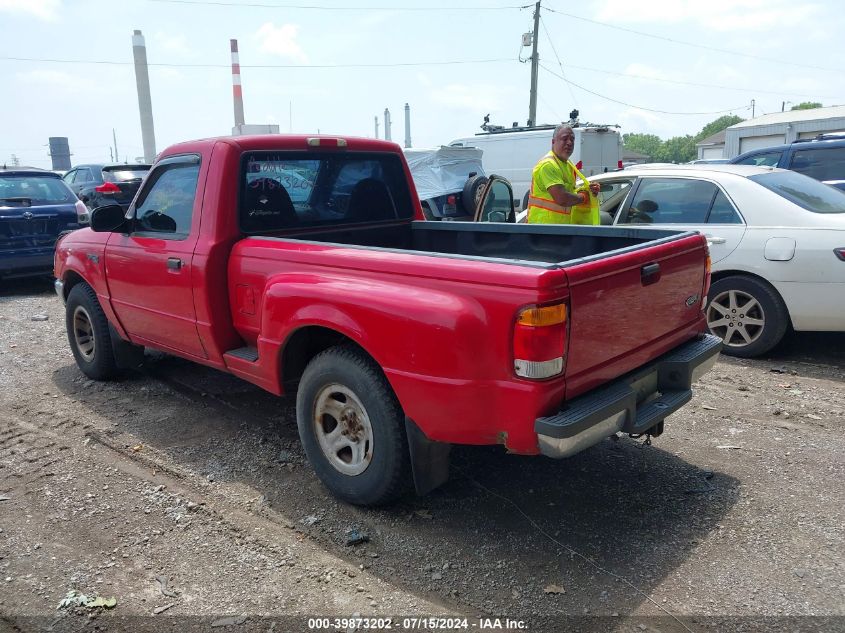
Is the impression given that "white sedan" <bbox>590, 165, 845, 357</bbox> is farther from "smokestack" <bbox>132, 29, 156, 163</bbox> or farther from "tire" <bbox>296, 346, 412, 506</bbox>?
"smokestack" <bbox>132, 29, 156, 163</bbox>

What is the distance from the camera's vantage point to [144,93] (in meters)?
47.1

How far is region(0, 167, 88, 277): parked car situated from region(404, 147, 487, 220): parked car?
621 centimetres

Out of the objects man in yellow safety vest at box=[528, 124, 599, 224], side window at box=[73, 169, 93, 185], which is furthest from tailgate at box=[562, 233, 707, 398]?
side window at box=[73, 169, 93, 185]

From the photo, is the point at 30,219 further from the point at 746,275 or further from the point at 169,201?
the point at 746,275

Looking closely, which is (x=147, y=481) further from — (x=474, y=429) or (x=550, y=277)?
(x=550, y=277)

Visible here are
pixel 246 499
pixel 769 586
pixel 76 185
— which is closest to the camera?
pixel 769 586

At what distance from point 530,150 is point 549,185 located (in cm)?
1112

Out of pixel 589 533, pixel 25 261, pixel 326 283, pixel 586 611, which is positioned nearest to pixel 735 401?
pixel 589 533

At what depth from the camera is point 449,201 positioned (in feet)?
44.2

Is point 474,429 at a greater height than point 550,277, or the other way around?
point 550,277

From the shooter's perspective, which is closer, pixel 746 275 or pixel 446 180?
pixel 746 275

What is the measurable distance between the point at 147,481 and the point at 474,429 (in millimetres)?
2094

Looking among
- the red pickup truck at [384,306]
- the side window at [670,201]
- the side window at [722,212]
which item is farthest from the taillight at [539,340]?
the side window at [670,201]

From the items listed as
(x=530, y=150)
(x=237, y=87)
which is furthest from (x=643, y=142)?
(x=530, y=150)
